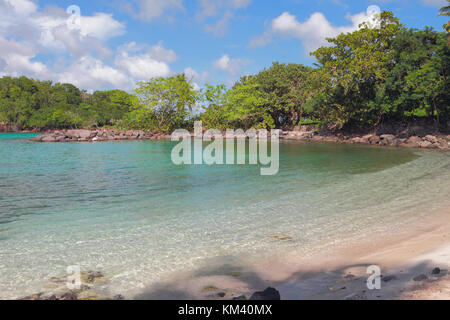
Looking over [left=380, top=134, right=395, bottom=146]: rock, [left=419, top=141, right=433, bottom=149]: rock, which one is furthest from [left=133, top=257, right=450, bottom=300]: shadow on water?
[left=380, top=134, right=395, bottom=146]: rock

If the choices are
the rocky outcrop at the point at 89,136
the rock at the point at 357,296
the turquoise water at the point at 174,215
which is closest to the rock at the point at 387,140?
the turquoise water at the point at 174,215

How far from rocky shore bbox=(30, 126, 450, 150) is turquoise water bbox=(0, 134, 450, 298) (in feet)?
61.4

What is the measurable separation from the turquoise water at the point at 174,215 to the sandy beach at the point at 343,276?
510mm

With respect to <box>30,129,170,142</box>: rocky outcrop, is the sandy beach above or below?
below

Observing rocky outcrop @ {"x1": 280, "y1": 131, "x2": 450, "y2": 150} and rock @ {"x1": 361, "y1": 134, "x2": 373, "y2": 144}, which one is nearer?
rocky outcrop @ {"x1": 280, "y1": 131, "x2": 450, "y2": 150}

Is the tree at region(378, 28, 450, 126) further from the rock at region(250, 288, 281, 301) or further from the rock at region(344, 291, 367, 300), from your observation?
the rock at region(250, 288, 281, 301)

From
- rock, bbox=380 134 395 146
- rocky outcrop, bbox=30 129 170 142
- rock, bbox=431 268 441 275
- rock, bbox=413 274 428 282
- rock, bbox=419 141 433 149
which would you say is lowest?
rock, bbox=413 274 428 282

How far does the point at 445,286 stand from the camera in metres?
3.96

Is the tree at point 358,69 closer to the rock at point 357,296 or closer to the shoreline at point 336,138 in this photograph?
the shoreline at point 336,138

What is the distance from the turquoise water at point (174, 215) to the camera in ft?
19.0

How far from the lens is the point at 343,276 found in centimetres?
498

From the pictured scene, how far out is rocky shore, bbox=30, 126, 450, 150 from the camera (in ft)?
106

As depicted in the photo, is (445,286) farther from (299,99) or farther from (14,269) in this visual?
(299,99)
